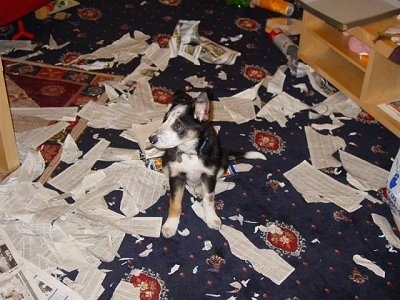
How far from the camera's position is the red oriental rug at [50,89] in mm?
2635

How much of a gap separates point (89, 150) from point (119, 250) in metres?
0.61

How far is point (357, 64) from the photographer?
9.07 ft

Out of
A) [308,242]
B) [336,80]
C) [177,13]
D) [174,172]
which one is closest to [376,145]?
[336,80]

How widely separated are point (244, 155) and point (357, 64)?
0.83 m

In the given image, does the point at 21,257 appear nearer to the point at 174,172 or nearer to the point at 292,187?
the point at 174,172

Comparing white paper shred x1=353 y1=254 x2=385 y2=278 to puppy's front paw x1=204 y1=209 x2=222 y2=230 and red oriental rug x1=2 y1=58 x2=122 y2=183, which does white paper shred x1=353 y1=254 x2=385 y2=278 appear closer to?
puppy's front paw x1=204 y1=209 x2=222 y2=230

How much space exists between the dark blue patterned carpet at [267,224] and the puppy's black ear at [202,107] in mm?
465

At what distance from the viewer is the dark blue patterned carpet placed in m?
1.97

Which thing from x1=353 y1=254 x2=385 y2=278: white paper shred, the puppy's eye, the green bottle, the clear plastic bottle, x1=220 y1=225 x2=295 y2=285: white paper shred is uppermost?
the puppy's eye

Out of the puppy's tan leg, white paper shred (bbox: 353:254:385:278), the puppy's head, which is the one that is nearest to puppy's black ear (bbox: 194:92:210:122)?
the puppy's head

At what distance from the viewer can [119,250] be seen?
2.06m

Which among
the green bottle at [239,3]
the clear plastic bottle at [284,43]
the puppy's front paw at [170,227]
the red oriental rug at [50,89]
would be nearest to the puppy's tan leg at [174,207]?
the puppy's front paw at [170,227]

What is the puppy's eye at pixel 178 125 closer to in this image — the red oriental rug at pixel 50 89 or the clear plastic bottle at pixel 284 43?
the red oriental rug at pixel 50 89

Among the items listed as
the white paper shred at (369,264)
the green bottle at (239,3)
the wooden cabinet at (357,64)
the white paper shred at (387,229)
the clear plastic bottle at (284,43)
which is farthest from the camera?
the green bottle at (239,3)
